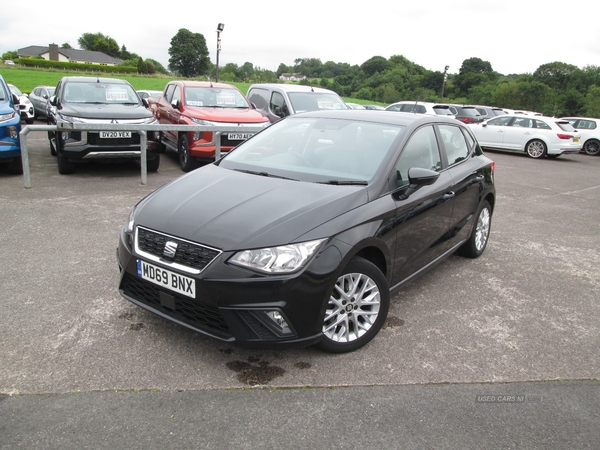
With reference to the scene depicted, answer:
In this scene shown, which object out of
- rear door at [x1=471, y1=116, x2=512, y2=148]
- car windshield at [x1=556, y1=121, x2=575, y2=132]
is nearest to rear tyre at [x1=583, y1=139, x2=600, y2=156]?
car windshield at [x1=556, y1=121, x2=575, y2=132]

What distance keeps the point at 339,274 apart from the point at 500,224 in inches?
195

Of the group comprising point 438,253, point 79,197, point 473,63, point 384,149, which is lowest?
point 79,197

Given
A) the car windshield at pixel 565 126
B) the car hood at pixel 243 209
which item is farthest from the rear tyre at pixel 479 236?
the car windshield at pixel 565 126

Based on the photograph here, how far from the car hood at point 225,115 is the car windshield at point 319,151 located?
5053 millimetres

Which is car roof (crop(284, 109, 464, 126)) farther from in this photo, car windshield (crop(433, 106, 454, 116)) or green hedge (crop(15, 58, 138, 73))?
green hedge (crop(15, 58, 138, 73))

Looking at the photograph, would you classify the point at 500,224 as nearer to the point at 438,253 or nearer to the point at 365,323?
the point at 438,253

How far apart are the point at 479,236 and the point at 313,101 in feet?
22.2

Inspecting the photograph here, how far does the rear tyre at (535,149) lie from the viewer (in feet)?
55.6

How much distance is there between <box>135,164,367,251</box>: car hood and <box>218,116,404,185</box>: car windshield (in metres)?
0.20

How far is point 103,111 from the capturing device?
847cm

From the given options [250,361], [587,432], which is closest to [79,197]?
[250,361]

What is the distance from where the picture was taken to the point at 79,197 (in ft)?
23.8

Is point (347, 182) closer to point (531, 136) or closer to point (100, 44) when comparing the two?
point (531, 136)

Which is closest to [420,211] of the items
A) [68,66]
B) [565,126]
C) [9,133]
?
[9,133]
